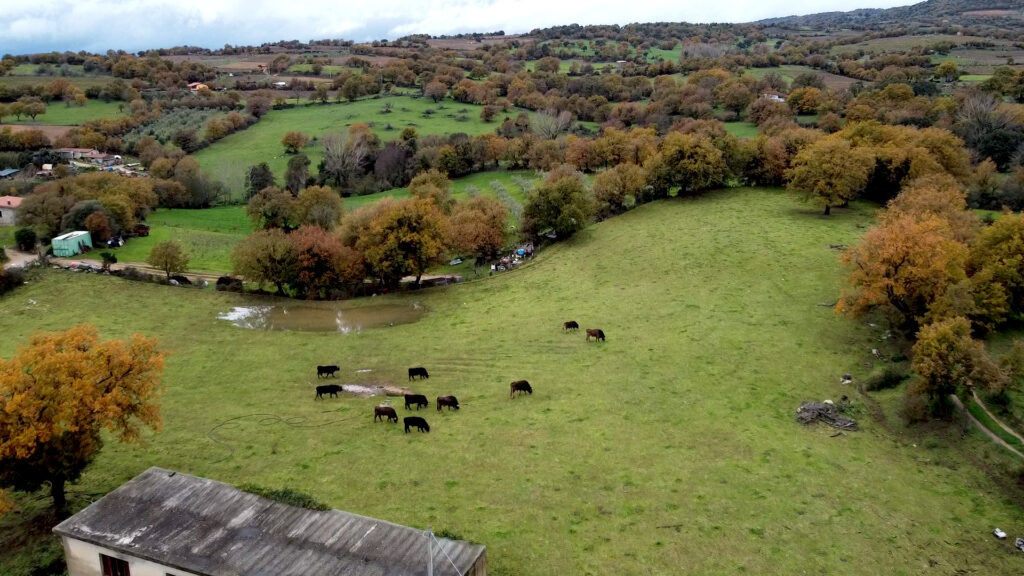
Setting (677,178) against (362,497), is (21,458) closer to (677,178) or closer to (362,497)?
(362,497)

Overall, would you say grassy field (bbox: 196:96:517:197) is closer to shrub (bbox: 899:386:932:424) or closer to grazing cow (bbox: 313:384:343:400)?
grazing cow (bbox: 313:384:343:400)

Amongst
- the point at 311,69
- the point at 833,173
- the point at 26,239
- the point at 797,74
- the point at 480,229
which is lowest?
the point at 480,229

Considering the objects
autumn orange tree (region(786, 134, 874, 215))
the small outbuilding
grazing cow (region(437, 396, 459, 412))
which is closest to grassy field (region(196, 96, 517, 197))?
the small outbuilding

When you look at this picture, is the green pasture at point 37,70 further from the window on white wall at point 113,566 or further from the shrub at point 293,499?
the shrub at point 293,499

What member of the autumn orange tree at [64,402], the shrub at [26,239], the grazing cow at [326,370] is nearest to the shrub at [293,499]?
the autumn orange tree at [64,402]

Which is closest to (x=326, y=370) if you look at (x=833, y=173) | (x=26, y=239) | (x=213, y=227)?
(x=26, y=239)

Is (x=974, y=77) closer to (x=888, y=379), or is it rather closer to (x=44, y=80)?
(x=888, y=379)
